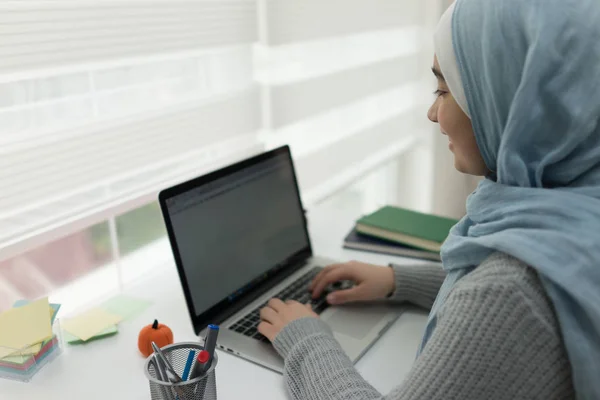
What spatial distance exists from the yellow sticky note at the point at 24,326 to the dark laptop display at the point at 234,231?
234 millimetres

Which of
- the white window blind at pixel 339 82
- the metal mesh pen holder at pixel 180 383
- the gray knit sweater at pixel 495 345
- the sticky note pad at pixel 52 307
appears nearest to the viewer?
→ the gray knit sweater at pixel 495 345

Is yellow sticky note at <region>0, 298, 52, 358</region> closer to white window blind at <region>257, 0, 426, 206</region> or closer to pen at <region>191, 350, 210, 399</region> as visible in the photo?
pen at <region>191, 350, 210, 399</region>

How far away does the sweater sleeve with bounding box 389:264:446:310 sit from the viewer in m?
1.12

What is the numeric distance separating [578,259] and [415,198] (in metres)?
1.91

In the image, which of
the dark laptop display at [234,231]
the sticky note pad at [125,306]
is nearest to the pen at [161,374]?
the dark laptop display at [234,231]

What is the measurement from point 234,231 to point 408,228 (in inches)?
18.4

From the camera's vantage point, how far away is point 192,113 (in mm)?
1382

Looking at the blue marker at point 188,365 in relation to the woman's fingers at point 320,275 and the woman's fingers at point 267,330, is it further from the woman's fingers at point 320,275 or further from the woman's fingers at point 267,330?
the woman's fingers at point 320,275

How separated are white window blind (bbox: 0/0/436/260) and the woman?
709 mm

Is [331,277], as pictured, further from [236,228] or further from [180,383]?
[180,383]

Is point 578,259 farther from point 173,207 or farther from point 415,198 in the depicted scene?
point 415,198

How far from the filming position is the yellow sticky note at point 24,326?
90 cm

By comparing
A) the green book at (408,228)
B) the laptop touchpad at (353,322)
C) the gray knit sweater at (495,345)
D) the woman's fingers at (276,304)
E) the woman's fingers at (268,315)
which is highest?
the gray knit sweater at (495,345)

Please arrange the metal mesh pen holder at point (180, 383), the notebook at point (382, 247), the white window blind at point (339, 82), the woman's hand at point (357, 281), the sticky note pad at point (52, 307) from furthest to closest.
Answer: the white window blind at point (339, 82) < the notebook at point (382, 247) < the woman's hand at point (357, 281) < the sticky note pad at point (52, 307) < the metal mesh pen holder at point (180, 383)
